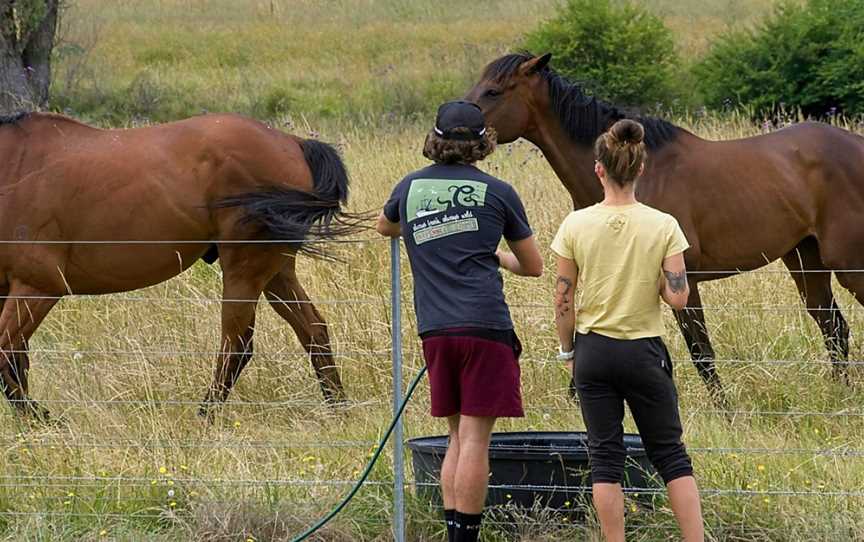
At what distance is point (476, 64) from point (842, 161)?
19393 millimetres

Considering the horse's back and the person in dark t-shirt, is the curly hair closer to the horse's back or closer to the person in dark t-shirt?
the person in dark t-shirt

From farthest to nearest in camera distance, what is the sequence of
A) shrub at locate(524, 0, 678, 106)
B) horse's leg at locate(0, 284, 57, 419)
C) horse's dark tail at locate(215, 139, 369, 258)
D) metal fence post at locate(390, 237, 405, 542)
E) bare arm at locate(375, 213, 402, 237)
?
shrub at locate(524, 0, 678, 106), horse's dark tail at locate(215, 139, 369, 258), horse's leg at locate(0, 284, 57, 419), metal fence post at locate(390, 237, 405, 542), bare arm at locate(375, 213, 402, 237)

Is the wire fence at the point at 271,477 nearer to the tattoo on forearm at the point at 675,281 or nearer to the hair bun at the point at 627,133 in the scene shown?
the tattoo on forearm at the point at 675,281

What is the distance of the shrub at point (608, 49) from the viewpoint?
2086 cm

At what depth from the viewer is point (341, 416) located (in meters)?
6.58

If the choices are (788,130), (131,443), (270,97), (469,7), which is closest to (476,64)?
(270,97)

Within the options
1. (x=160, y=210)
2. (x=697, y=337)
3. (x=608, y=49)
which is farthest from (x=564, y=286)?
(x=608, y=49)

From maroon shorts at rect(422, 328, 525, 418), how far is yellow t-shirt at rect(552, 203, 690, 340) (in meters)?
0.32

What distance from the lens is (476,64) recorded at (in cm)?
2639

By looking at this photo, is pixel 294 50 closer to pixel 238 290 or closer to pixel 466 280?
pixel 238 290

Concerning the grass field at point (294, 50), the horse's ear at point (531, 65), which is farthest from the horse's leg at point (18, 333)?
the grass field at point (294, 50)

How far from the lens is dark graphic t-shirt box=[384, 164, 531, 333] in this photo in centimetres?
439

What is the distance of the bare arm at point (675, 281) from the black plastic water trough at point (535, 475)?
106 centimetres

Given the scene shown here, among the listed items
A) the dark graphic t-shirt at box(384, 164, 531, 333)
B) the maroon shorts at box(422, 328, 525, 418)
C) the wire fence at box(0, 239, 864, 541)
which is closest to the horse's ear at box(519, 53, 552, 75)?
the wire fence at box(0, 239, 864, 541)
